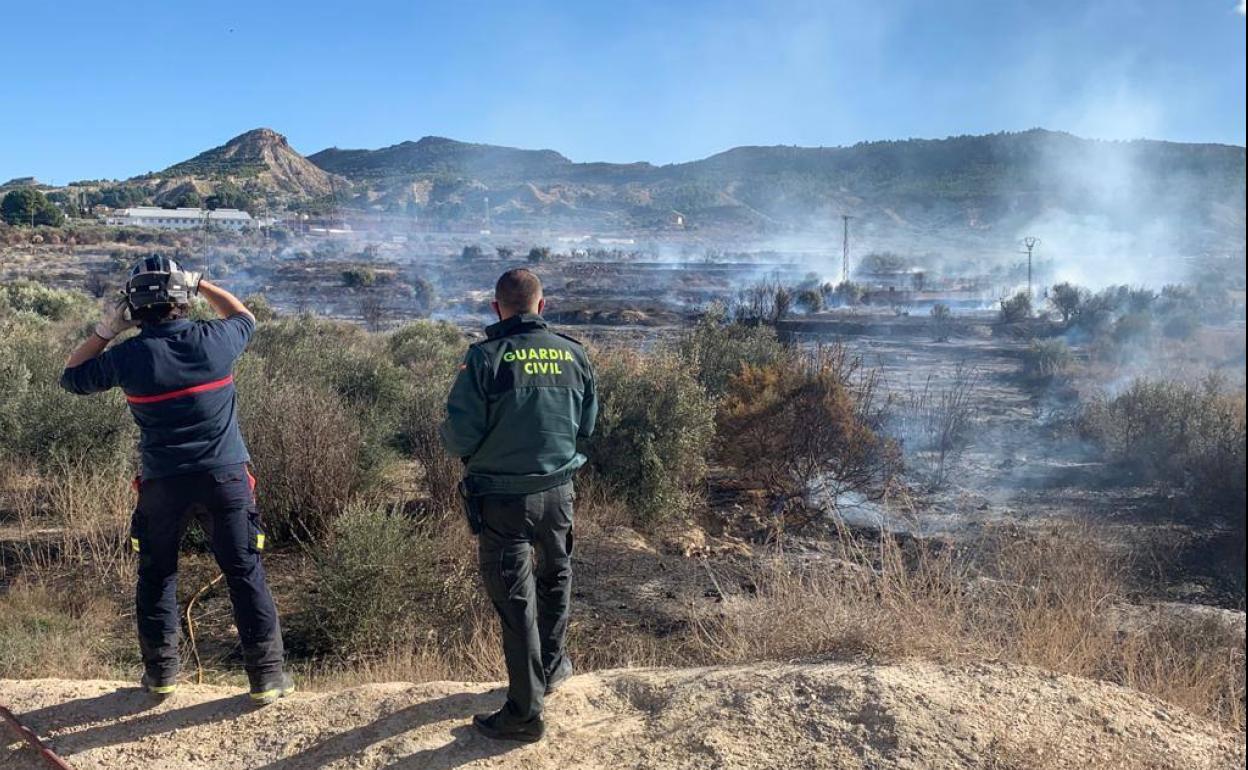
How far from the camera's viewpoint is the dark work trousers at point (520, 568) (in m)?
3.40

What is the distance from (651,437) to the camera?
9.36 meters

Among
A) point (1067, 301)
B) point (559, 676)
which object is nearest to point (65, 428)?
point (559, 676)

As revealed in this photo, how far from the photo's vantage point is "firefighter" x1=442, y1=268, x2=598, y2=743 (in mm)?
3408

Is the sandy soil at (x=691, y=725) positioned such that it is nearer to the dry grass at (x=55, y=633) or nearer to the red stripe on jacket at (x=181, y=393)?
the dry grass at (x=55, y=633)

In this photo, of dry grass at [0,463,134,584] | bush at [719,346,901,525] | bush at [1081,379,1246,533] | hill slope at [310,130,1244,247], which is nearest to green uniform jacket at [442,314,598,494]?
dry grass at [0,463,134,584]

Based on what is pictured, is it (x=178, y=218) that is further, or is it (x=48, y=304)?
(x=178, y=218)

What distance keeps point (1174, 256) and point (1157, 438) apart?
56.6m

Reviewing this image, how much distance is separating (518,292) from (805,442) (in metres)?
7.88

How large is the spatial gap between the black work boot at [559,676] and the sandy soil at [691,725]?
5cm

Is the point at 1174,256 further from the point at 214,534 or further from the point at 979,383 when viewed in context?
the point at 214,534

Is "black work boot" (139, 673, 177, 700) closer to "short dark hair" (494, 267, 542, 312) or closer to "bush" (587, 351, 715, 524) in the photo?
"short dark hair" (494, 267, 542, 312)

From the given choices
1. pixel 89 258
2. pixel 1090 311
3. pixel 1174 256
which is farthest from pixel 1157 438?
pixel 1174 256

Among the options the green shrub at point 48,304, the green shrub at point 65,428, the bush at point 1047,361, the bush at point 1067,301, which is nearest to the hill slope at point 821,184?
the bush at point 1067,301

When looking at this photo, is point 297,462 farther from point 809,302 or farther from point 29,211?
point 29,211
